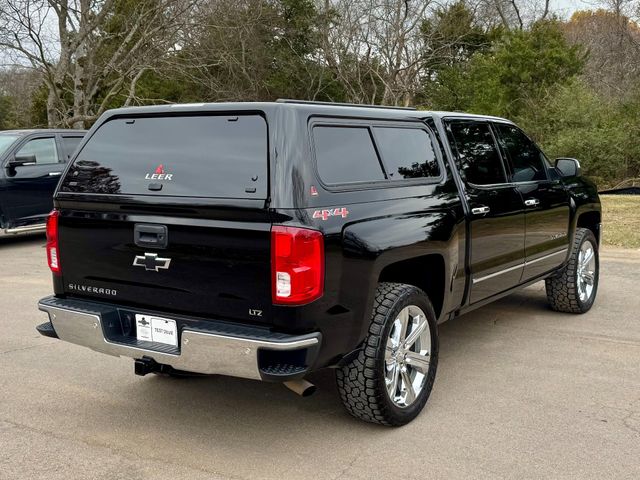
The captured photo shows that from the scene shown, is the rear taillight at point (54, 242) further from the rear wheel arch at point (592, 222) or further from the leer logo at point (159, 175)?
the rear wheel arch at point (592, 222)

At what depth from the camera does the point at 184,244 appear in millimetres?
3426

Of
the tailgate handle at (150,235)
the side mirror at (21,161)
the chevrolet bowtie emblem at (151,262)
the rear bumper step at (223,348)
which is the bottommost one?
the rear bumper step at (223,348)

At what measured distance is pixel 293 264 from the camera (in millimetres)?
3188

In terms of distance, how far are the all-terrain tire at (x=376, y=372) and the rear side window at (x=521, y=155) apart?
2.07 meters

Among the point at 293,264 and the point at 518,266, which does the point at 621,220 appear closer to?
Answer: the point at 518,266

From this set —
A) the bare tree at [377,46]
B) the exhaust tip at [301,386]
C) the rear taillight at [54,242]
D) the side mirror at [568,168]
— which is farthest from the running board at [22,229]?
the bare tree at [377,46]

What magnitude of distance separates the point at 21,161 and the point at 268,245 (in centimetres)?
892

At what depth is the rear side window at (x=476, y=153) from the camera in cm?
475

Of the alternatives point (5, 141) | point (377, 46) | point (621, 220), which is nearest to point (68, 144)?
point (5, 141)

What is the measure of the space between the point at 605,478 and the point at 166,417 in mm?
2465

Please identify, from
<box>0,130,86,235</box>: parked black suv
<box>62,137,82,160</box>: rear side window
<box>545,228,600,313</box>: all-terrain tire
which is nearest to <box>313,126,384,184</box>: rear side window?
<box>545,228,600,313</box>: all-terrain tire

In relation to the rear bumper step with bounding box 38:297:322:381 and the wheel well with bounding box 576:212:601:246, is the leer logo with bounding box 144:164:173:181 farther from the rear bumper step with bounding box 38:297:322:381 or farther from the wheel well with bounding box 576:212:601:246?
the wheel well with bounding box 576:212:601:246

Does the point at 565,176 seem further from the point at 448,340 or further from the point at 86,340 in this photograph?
the point at 86,340

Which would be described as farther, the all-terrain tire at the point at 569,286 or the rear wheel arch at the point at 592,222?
the rear wheel arch at the point at 592,222
